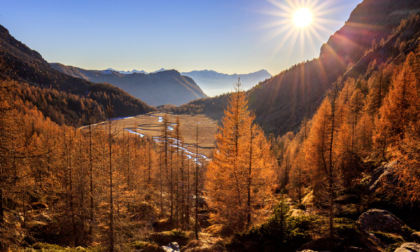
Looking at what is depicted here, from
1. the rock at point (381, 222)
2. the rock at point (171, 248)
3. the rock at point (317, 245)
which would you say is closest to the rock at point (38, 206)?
the rock at point (171, 248)

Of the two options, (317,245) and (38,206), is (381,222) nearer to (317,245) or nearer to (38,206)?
(317,245)

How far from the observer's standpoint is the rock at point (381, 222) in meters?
12.5

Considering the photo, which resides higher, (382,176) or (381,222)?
(382,176)

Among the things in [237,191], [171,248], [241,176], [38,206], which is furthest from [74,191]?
[241,176]

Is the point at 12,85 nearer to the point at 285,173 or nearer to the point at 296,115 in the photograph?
the point at 285,173

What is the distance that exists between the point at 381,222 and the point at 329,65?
193 m

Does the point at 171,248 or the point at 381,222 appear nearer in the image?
the point at 381,222

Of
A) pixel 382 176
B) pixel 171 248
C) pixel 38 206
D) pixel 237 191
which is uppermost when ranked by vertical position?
pixel 382 176

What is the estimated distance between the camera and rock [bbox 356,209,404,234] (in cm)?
1255

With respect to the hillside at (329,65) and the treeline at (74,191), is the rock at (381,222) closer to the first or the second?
the treeline at (74,191)

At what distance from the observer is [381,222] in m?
13.0

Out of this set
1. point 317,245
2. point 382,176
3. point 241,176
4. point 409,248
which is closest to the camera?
point 409,248

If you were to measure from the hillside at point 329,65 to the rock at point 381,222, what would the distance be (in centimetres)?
11860

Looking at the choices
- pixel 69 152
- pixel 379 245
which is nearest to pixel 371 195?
pixel 379 245
